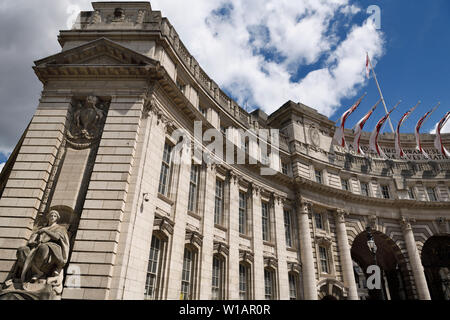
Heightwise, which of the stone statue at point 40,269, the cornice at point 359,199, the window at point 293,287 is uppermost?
the cornice at point 359,199

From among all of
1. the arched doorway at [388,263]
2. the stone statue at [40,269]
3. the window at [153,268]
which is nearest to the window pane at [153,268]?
the window at [153,268]

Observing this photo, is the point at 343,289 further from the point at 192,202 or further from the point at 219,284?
the point at 192,202

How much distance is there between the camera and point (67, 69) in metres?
16.6

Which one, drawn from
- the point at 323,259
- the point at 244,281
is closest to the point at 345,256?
the point at 323,259

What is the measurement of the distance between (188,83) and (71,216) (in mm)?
11560

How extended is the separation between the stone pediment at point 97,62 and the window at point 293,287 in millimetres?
18450

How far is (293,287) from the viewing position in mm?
23031

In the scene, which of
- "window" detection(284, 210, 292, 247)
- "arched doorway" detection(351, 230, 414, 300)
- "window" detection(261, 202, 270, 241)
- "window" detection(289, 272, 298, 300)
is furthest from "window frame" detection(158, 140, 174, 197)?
"arched doorway" detection(351, 230, 414, 300)

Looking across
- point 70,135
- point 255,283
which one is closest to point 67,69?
point 70,135

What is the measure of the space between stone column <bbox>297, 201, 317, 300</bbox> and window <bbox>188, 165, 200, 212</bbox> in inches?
429

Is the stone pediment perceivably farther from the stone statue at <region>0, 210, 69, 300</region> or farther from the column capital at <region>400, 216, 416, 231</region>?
the column capital at <region>400, 216, 416, 231</region>

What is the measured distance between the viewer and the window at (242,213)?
21.7 meters

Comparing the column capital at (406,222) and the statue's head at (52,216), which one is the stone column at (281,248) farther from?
the statue's head at (52,216)

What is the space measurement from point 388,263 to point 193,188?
24.3m
